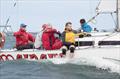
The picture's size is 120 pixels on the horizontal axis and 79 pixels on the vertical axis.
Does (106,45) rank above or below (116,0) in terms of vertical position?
below

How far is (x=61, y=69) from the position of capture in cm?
1916

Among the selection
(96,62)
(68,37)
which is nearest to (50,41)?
(68,37)

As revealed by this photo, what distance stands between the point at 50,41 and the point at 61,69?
110 inches

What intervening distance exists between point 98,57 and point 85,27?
3.65m

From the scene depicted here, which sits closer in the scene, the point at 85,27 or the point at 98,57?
the point at 98,57

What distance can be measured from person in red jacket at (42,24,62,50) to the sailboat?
60 centimetres

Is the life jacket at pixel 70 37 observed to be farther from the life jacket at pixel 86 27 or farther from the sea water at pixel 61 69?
the life jacket at pixel 86 27

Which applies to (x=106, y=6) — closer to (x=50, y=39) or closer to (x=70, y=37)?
(x=70, y=37)

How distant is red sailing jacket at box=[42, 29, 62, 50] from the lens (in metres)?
21.4

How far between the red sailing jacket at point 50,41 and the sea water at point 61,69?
0.87m

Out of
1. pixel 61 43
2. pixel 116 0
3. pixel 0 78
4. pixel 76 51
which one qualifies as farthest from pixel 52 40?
pixel 0 78

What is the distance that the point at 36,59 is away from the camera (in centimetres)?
2102

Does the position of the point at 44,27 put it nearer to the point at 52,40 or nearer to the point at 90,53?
the point at 52,40

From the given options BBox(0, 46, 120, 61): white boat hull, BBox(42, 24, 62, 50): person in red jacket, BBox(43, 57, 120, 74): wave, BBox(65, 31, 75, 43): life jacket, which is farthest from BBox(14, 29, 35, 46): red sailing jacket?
BBox(65, 31, 75, 43): life jacket
